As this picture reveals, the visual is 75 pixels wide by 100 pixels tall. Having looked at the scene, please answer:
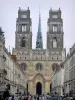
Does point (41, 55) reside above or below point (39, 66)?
above

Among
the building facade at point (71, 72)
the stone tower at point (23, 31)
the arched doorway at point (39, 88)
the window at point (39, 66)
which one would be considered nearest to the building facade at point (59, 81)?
the window at point (39, 66)

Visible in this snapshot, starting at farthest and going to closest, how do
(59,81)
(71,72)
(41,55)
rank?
(41,55) < (59,81) < (71,72)

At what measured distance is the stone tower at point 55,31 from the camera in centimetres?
13577

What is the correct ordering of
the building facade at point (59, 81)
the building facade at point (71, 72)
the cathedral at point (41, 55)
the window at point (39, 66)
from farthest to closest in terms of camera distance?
the window at point (39, 66) < the cathedral at point (41, 55) < the building facade at point (59, 81) < the building facade at point (71, 72)

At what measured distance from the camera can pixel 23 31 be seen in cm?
13888

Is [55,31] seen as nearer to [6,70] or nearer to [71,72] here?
[71,72]

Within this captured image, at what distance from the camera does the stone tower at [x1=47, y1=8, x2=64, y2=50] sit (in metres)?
136

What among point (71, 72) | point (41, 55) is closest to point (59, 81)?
point (41, 55)

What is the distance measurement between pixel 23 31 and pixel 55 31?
1089 centimetres

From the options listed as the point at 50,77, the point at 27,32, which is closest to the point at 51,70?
the point at 50,77

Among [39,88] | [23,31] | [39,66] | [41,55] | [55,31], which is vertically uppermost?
[23,31]

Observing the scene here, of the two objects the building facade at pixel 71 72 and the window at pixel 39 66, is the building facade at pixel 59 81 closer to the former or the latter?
the window at pixel 39 66

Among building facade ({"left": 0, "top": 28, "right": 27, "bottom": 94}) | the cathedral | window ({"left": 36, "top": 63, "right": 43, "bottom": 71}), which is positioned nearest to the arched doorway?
the cathedral

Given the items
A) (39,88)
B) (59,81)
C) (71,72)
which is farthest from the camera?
(39,88)
